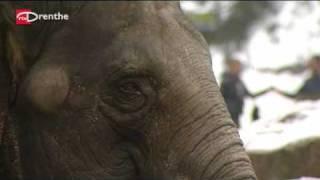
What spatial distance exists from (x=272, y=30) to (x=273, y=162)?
32.0m

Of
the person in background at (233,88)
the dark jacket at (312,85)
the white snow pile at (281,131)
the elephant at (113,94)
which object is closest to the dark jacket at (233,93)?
the person in background at (233,88)

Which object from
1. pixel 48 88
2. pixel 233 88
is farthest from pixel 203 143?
pixel 233 88

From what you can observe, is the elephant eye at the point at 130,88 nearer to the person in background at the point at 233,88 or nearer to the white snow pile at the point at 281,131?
the white snow pile at the point at 281,131

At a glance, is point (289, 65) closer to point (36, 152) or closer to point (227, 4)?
point (227, 4)

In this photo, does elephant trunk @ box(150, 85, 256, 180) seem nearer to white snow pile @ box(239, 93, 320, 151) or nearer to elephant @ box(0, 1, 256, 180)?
elephant @ box(0, 1, 256, 180)

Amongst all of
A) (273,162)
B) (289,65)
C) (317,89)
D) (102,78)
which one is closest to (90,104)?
(102,78)

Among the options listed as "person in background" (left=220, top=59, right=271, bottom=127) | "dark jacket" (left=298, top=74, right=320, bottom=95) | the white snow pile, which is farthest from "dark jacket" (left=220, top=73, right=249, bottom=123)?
the white snow pile

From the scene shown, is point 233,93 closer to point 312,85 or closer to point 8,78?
point 312,85

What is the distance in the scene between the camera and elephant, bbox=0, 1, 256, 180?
3.05 meters

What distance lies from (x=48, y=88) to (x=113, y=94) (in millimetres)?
247

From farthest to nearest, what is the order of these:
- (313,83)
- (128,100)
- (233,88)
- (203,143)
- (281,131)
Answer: (313,83)
(233,88)
(281,131)
(128,100)
(203,143)

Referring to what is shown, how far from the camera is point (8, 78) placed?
3178mm

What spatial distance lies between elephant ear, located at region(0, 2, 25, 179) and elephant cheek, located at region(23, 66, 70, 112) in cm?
10

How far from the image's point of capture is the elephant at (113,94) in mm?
3051
